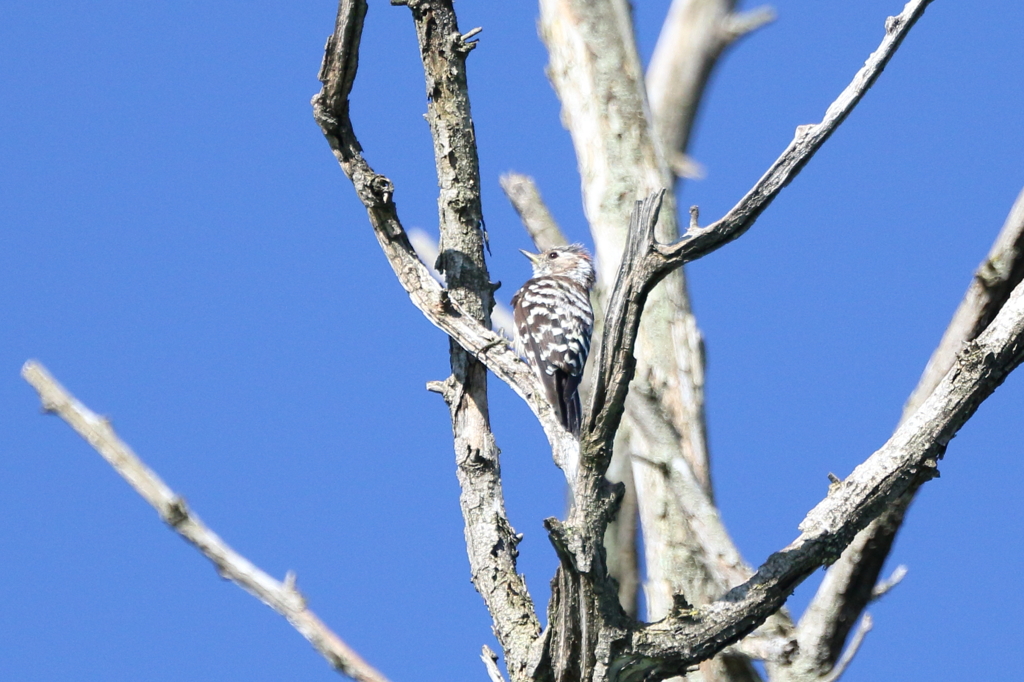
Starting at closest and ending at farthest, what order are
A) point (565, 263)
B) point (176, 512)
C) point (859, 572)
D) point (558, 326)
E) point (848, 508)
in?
point (176, 512), point (848, 508), point (859, 572), point (558, 326), point (565, 263)

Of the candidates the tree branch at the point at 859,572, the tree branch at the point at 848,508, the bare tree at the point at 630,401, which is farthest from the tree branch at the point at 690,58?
the tree branch at the point at 848,508

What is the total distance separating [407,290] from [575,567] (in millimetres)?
2068

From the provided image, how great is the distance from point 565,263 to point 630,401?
7.85 ft

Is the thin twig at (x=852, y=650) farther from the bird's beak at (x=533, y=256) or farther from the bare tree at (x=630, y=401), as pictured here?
the bird's beak at (x=533, y=256)

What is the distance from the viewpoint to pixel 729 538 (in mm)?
6434

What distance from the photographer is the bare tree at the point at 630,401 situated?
3721mm

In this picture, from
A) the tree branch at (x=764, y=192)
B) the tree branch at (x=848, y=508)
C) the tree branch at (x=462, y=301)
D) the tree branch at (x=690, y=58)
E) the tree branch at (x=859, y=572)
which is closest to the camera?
the tree branch at (x=764, y=192)

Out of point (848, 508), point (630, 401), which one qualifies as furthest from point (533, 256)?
point (848, 508)

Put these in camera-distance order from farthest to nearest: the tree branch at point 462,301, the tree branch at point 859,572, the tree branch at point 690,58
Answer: the tree branch at point 690,58, the tree branch at point 859,572, the tree branch at point 462,301

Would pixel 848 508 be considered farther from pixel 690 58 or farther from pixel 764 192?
pixel 690 58

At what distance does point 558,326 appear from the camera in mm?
7211

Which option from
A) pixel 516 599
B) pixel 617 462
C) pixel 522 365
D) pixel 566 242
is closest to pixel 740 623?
pixel 516 599

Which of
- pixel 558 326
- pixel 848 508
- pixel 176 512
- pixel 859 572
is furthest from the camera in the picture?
pixel 558 326

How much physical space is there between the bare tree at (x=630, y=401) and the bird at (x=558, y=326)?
353 millimetres
